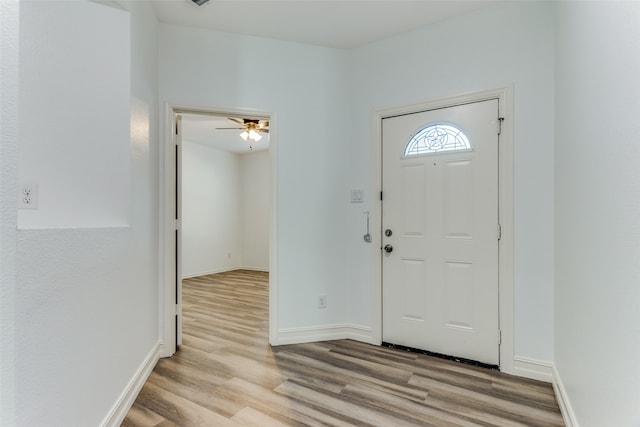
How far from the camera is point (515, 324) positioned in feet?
7.98

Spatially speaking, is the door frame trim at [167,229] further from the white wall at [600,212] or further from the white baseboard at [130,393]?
the white wall at [600,212]

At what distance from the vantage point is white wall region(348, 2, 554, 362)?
235 centimetres

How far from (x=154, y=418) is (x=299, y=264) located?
1.59 m

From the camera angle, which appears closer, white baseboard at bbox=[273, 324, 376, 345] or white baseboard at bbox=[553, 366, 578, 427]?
white baseboard at bbox=[553, 366, 578, 427]

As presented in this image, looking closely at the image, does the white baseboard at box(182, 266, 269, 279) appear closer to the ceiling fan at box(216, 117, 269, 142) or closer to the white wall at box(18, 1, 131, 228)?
the ceiling fan at box(216, 117, 269, 142)

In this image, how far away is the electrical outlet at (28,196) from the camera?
1.64m

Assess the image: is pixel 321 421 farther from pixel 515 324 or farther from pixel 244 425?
pixel 515 324

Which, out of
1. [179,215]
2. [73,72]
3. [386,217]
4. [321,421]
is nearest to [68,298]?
[73,72]

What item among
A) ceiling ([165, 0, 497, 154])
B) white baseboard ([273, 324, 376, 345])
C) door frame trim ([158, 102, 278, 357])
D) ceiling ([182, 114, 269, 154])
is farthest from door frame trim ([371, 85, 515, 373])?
ceiling ([182, 114, 269, 154])

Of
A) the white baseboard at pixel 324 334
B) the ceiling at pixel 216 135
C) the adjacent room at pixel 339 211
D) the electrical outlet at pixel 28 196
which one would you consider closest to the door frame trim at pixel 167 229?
the adjacent room at pixel 339 211

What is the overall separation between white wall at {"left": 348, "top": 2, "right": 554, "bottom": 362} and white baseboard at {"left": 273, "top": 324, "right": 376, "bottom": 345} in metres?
1.26

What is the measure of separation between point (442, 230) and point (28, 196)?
8.97 feet

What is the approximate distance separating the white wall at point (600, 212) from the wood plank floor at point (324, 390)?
0.41 m

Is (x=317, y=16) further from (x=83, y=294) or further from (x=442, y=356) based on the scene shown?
(x=442, y=356)
